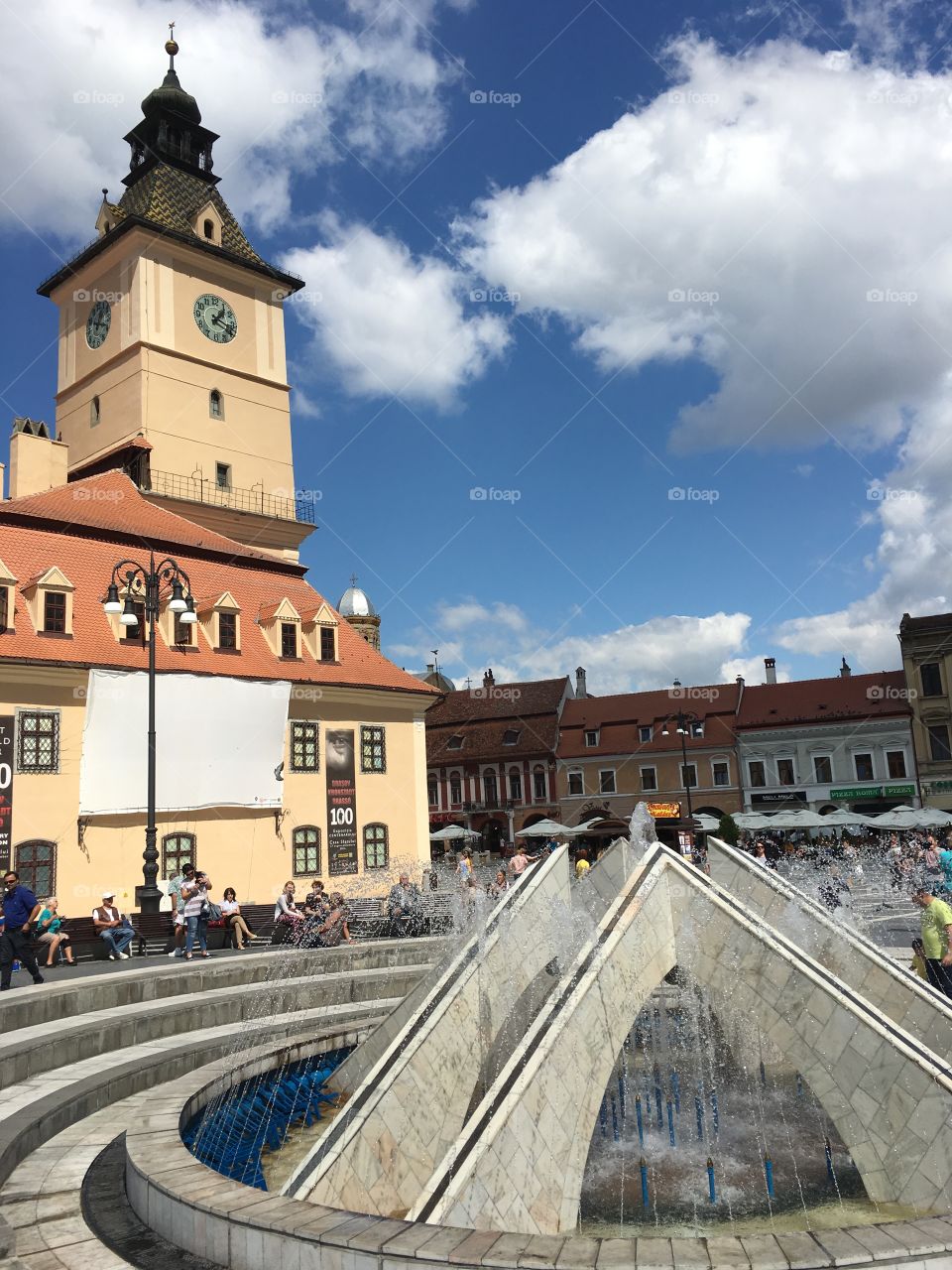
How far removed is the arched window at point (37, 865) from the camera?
2191 cm

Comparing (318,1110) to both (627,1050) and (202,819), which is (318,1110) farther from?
(202,819)

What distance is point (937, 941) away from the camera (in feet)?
30.6

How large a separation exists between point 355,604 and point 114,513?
51411 mm

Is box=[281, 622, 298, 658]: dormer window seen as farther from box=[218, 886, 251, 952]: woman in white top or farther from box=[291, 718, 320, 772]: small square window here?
box=[218, 886, 251, 952]: woman in white top

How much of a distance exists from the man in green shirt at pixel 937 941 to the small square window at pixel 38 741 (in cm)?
1978

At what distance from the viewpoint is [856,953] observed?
25.3ft

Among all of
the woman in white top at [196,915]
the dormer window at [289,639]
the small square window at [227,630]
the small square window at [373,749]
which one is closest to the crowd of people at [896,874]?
the woman in white top at [196,915]

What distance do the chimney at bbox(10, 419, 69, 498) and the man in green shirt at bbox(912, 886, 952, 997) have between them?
102 ft

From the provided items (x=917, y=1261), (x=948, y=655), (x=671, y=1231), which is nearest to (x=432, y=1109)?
(x=671, y=1231)

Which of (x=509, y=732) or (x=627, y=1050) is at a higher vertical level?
(x=509, y=732)

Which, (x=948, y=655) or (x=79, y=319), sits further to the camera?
A: (x=948, y=655)

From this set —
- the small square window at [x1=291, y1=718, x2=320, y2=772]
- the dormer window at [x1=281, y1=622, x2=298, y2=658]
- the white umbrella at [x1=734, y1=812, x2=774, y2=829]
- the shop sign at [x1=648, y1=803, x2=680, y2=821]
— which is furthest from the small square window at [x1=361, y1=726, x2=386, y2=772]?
the shop sign at [x1=648, y1=803, x2=680, y2=821]

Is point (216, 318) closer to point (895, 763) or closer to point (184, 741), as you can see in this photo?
point (184, 741)

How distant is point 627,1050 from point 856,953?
4.11 m
